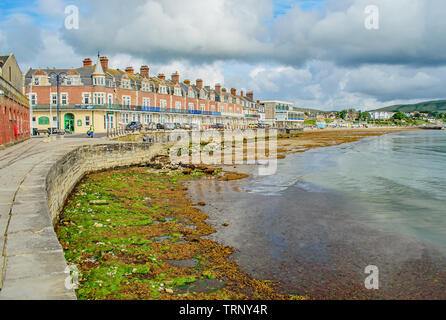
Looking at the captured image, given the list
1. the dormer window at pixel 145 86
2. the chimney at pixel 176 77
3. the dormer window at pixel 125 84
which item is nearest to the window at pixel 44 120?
the dormer window at pixel 125 84

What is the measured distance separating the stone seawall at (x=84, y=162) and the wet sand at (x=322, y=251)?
6091 millimetres

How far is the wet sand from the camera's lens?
26.9 feet

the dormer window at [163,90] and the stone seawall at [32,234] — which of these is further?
the dormer window at [163,90]

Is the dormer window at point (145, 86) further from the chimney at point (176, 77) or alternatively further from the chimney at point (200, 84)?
the chimney at point (200, 84)

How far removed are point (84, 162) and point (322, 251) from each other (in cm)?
1819

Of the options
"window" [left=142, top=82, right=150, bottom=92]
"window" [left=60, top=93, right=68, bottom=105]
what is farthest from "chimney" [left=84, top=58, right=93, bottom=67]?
"window" [left=142, top=82, right=150, bottom=92]

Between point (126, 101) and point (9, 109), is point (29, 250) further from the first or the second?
point (126, 101)

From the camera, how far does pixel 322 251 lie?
10.4 m

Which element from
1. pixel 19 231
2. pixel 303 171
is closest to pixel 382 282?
pixel 19 231

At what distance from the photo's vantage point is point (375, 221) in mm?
13750

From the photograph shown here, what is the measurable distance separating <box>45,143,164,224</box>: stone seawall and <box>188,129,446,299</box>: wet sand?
6091mm

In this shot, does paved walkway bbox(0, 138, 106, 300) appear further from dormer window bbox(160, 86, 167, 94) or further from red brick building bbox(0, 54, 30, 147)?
dormer window bbox(160, 86, 167, 94)

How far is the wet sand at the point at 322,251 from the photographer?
821cm
